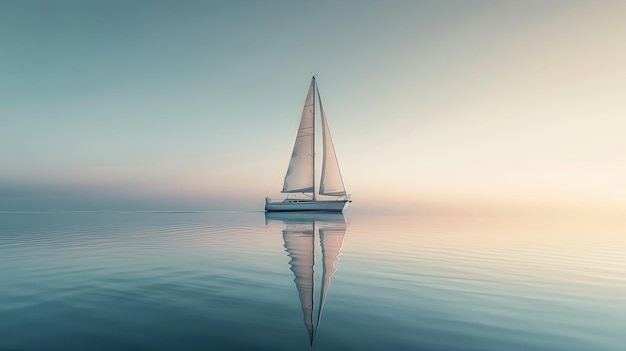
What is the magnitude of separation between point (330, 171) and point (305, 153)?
695 cm

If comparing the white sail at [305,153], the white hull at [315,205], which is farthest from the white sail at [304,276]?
the white hull at [315,205]

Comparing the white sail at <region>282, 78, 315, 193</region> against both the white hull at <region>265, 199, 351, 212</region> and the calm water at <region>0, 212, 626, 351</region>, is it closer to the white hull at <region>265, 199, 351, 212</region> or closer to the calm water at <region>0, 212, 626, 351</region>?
the white hull at <region>265, 199, 351, 212</region>

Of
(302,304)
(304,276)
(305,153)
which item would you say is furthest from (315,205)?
(302,304)

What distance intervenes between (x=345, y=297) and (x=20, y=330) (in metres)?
7.49

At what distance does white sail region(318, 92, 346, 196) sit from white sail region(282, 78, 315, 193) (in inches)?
107

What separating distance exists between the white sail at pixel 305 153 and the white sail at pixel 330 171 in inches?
107

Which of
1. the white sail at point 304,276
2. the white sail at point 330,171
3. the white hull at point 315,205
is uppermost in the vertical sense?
the white sail at point 330,171

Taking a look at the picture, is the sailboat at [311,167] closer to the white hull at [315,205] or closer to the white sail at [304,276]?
the white hull at [315,205]

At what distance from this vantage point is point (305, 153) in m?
76.9

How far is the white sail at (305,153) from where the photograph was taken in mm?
76875

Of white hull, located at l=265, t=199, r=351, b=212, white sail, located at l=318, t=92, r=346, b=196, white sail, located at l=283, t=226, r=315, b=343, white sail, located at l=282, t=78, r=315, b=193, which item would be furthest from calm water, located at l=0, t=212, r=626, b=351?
white hull, located at l=265, t=199, r=351, b=212

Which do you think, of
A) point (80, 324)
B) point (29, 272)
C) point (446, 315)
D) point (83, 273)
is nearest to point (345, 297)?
point (446, 315)

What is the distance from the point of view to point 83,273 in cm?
1285

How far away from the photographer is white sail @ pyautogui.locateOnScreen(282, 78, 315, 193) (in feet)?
252
